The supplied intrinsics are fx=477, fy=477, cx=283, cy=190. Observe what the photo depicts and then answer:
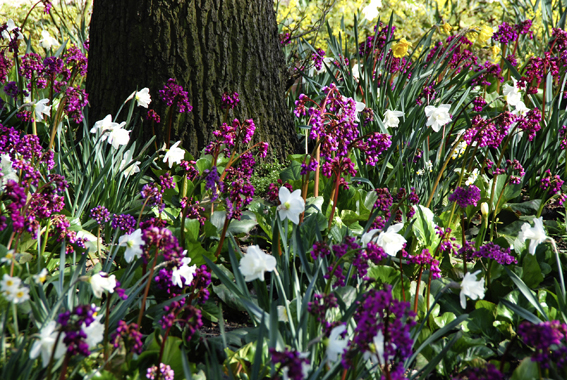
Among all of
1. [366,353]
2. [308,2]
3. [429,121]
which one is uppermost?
[308,2]

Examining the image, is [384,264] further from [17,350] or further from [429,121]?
[17,350]

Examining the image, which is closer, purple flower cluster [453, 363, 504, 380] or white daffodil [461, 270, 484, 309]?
purple flower cluster [453, 363, 504, 380]

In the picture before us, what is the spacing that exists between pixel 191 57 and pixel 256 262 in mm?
1823

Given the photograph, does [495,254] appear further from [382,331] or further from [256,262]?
[256,262]

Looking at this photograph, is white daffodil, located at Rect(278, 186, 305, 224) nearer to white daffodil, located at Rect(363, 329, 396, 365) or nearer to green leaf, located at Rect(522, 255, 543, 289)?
white daffodil, located at Rect(363, 329, 396, 365)

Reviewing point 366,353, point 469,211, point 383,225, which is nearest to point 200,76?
point 383,225

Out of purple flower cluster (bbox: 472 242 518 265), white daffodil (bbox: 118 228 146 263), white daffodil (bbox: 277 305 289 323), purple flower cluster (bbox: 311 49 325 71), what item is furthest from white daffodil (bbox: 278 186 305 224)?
purple flower cluster (bbox: 311 49 325 71)

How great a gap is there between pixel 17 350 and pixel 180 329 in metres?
0.52

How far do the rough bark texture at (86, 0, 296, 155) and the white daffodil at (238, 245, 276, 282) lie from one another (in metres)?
1.71

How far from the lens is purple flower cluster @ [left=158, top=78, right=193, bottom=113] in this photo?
2.60m

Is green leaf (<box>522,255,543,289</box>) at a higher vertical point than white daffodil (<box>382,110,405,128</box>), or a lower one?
lower

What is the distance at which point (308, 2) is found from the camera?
26.2 ft

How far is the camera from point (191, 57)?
2822mm

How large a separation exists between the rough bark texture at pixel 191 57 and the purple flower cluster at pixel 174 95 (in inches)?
8.3
